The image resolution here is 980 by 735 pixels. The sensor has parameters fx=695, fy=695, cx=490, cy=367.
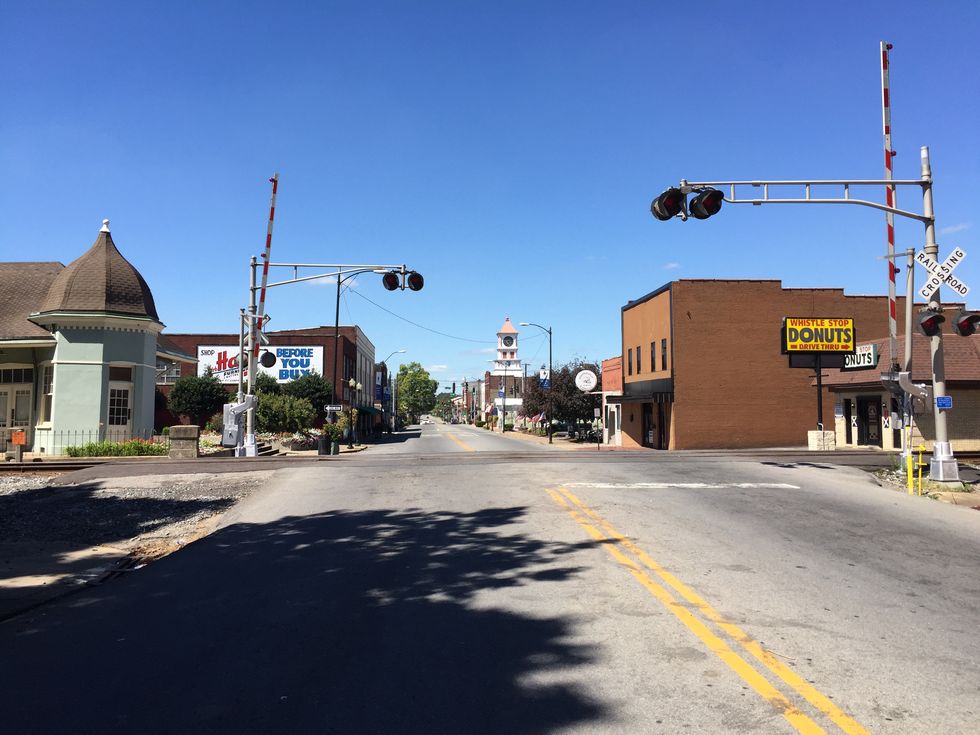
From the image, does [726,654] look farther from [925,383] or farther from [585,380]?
[585,380]

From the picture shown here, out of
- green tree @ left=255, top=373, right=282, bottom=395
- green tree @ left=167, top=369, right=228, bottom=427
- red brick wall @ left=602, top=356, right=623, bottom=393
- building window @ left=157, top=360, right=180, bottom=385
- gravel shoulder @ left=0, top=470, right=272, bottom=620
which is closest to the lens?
gravel shoulder @ left=0, top=470, right=272, bottom=620

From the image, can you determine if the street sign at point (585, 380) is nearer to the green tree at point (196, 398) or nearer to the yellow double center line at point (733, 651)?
the green tree at point (196, 398)

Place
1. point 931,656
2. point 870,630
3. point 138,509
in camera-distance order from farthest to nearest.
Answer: point 138,509 → point 870,630 → point 931,656

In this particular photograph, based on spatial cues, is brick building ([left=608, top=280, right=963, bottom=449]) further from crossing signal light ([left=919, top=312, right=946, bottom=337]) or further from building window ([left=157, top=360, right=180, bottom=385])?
building window ([left=157, top=360, right=180, bottom=385])

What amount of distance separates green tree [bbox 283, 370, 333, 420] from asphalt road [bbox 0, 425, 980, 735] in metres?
42.0

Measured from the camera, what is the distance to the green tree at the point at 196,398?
4653cm

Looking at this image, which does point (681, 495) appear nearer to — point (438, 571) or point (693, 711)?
point (438, 571)

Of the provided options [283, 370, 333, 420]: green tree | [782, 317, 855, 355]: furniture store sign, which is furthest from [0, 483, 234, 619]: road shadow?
[283, 370, 333, 420]: green tree

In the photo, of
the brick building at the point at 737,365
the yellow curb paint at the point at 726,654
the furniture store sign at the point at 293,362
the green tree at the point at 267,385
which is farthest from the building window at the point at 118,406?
the furniture store sign at the point at 293,362

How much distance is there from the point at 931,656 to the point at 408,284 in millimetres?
19472

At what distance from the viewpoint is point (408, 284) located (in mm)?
22922

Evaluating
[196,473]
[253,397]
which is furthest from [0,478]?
[253,397]

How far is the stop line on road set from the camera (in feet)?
48.5

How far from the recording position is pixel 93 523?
38.4 feet
